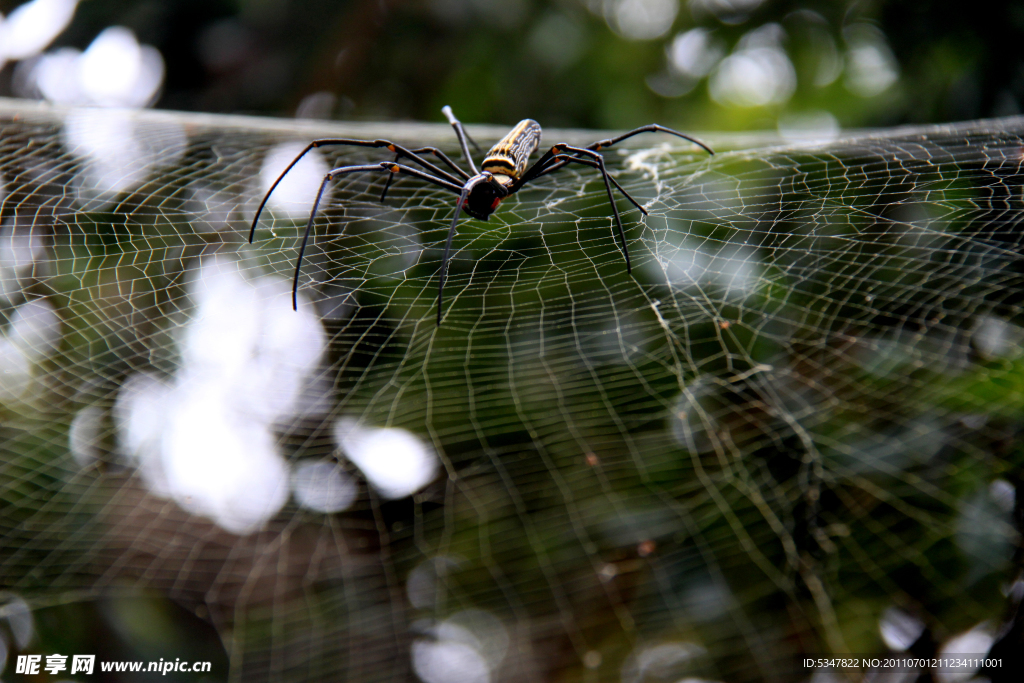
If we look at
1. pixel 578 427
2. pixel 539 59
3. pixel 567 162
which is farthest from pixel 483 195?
pixel 539 59

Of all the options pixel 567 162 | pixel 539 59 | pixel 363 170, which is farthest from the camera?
pixel 539 59

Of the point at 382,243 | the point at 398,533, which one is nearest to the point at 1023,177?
the point at 382,243

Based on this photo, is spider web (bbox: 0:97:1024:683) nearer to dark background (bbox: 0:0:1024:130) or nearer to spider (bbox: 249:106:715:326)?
spider (bbox: 249:106:715:326)

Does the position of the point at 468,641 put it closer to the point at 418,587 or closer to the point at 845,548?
the point at 418,587

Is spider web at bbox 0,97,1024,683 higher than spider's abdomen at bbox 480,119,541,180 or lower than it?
lower

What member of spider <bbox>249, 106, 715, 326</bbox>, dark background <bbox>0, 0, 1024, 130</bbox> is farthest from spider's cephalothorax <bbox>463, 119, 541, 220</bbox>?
dark background <bbox>0, 0, 1024, 130</bbox>

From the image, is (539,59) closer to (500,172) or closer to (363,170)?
(500,172)
